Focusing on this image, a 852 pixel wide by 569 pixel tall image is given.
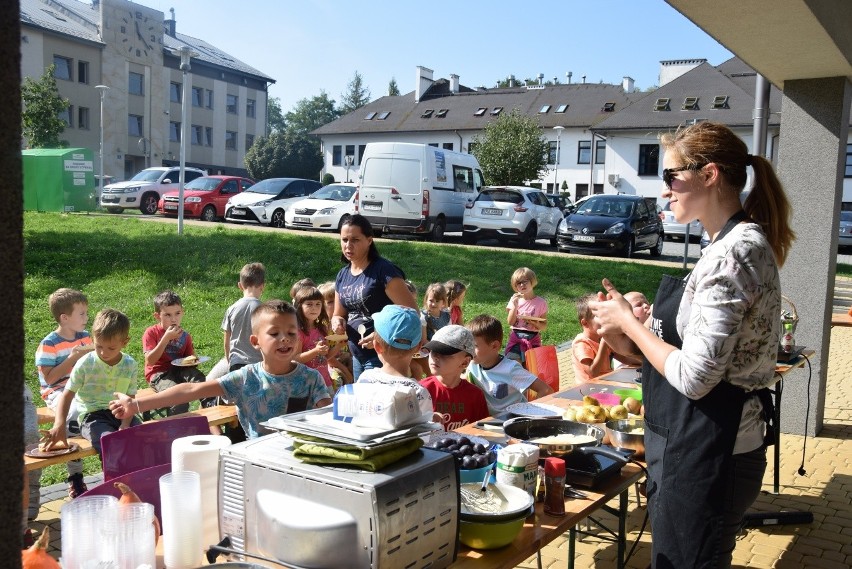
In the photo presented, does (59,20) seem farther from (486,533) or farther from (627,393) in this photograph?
(486,533)

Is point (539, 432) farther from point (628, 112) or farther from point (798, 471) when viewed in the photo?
→ point (628, 112)

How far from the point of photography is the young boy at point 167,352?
20.6ft

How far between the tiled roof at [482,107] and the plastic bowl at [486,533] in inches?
1971

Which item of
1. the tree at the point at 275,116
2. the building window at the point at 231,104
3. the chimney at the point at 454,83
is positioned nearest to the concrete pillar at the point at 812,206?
the chimney at the point at 454,83

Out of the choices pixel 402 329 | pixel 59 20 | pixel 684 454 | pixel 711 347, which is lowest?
pixel 684 454

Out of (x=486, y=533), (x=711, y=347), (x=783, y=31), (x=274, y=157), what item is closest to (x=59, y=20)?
(x=274, y=157)

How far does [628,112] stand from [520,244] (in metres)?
30.6

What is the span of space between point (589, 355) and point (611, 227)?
13760 mm

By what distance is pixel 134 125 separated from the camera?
51.0 m

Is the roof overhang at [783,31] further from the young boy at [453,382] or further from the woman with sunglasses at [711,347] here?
the woman with sunglasses at [711,347]

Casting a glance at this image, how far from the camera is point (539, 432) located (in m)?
3.32

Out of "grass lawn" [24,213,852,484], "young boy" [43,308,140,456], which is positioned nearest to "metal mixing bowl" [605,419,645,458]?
"young boy" [43,308,140,456]

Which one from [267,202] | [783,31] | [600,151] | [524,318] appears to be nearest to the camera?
[783,31]

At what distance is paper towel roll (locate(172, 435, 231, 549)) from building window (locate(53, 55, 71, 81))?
1976 inches
